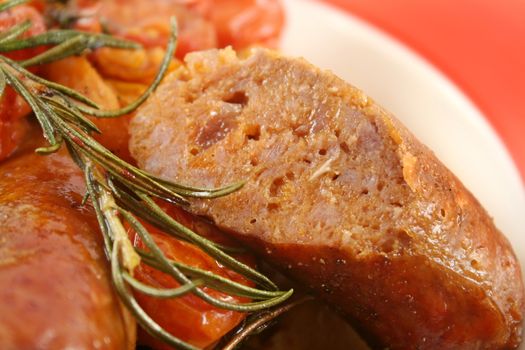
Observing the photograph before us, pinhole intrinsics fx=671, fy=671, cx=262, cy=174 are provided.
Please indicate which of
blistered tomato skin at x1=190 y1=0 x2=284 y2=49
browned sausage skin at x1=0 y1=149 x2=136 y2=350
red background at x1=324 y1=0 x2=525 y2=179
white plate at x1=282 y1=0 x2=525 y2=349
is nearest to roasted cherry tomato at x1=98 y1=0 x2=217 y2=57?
blistered tomato skin at x1=190 y1=0 x2=284 y2=49

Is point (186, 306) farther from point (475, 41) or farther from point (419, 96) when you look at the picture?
point (475, 41)

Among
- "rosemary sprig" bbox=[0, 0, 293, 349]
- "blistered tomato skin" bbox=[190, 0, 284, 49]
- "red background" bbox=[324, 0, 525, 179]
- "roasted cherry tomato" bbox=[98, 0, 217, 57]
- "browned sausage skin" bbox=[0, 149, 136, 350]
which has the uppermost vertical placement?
"red background" bbox=[324, 0, 525, 179]

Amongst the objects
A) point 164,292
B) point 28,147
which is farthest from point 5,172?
point 164,292

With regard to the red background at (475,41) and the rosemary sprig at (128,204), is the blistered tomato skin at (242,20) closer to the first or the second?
the red background at (475,41)

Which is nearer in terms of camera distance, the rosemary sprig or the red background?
the rosemary sprig

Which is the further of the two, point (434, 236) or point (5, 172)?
point (5, 172)

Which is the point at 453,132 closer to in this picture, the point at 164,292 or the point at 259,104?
the point at 259,104

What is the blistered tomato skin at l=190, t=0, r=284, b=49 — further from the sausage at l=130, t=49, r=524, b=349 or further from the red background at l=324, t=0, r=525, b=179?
the sausage at l=130, t=49, r=524, b=349
